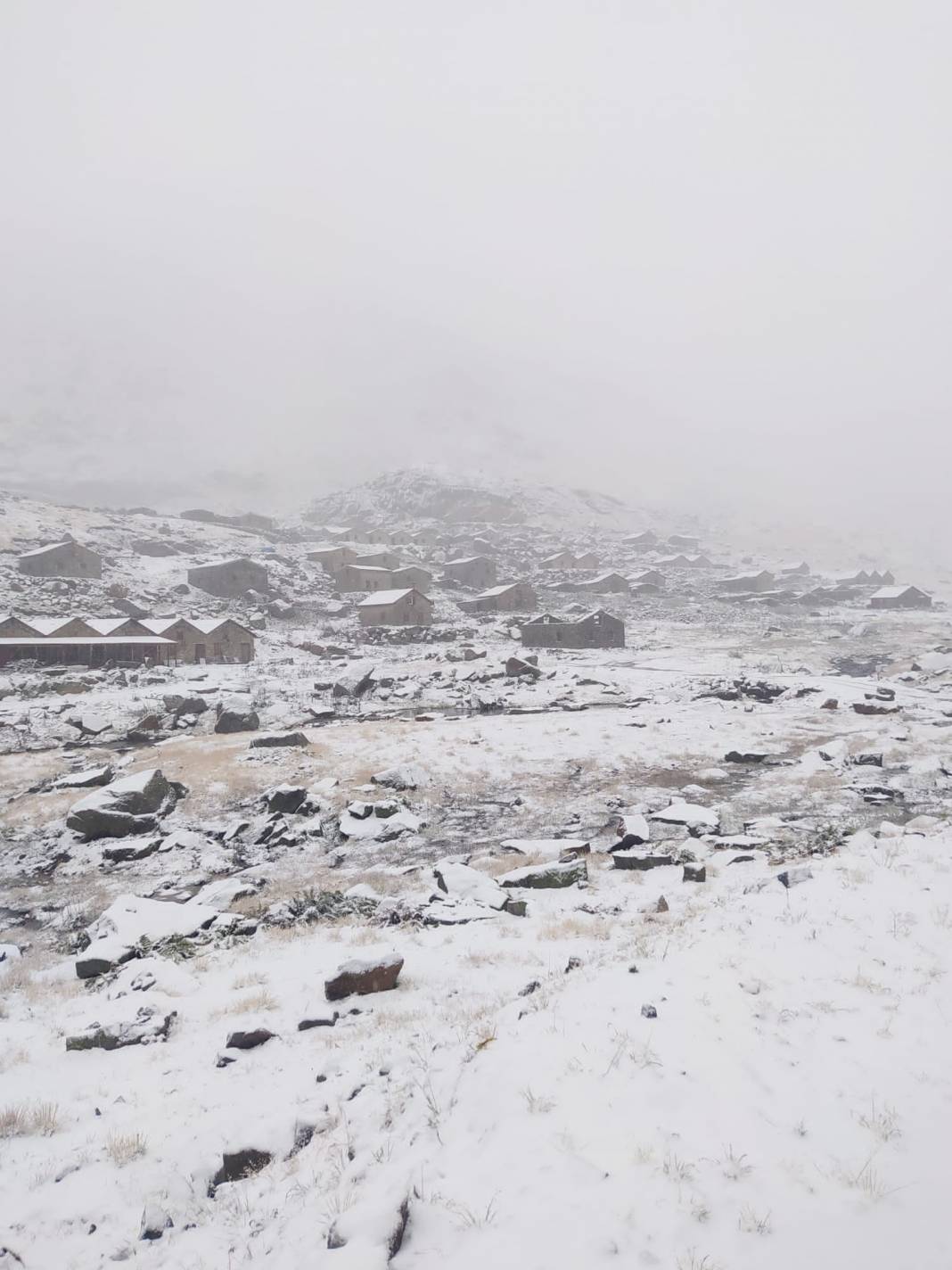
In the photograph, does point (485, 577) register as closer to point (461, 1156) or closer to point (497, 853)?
point (497, 853)

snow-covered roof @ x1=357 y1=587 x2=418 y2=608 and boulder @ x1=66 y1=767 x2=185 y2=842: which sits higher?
snow-covered roof @ x1=357 y1=587 x2=418 y2=608

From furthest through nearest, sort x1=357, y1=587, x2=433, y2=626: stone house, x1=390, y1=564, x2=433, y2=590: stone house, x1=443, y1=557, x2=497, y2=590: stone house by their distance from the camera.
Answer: x1=443, y1=557, x2=497, y2=590: stone house, x1=390, y1=564, x2=433, y2=590: stone house, x1=357, y1=587, x2=433, y2=626: stone house

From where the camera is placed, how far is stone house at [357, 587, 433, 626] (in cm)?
6856

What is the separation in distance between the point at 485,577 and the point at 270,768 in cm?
7368

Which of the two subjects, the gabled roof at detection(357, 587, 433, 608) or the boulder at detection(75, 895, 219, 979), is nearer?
the boulder at detection(75, 895, 219, 979)

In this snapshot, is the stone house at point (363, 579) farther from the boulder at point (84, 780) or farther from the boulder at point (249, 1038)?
the boulder at point (249, 1038)

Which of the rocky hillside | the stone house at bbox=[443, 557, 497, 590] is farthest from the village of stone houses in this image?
the rocky hillside

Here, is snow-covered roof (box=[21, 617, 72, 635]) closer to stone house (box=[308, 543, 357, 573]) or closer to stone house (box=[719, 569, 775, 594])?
stone house (box=[308, 543, 357, 573])

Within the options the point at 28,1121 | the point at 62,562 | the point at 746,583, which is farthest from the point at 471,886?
the point at 746,583

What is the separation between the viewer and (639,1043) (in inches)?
233

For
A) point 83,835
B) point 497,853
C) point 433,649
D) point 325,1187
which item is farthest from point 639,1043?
point 433,649

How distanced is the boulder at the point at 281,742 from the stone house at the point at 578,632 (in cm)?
3576

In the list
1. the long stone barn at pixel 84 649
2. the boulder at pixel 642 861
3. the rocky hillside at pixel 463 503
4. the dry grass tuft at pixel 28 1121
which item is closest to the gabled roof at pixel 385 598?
the long stone barn at pixel 84 649

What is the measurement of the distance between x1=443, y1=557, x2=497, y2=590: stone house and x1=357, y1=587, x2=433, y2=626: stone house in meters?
24.3
